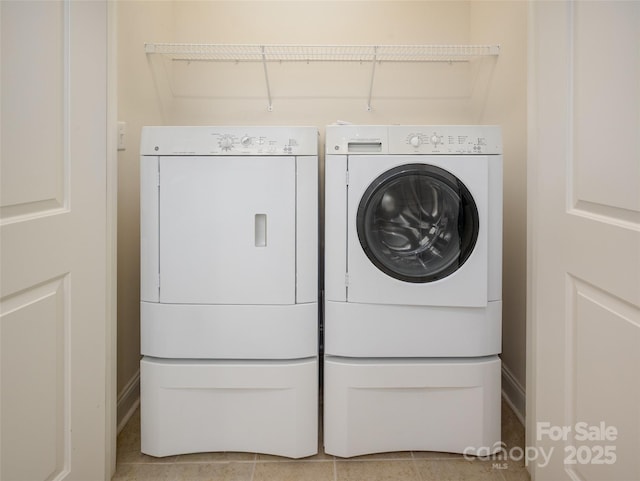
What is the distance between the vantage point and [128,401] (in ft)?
7.13

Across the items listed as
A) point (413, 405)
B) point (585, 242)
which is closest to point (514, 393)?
point (413, 405)

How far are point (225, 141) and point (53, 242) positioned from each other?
69 centimetres

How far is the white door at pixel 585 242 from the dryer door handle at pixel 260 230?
912 millimetres

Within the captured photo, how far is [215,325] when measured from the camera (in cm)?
182

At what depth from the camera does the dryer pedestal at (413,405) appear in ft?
6.00

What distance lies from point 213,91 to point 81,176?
1369 millimetres

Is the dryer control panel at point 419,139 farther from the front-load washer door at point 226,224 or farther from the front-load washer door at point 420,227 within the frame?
the front-load washer door at point 226,224

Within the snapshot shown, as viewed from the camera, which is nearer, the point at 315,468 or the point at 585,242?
the point at 585,242

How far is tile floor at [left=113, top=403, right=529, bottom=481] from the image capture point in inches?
69.6

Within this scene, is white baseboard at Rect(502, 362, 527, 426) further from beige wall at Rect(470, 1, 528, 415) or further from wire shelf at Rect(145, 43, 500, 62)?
wire shelf at Rect(145, 43, 500, 62)

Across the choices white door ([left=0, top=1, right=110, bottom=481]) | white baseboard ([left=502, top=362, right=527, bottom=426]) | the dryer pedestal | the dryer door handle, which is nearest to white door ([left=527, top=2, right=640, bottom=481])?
the dryer pedestal

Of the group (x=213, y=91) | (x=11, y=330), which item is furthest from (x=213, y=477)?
(x=213, y=91)

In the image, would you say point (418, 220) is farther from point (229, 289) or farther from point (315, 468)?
point (315, 468)

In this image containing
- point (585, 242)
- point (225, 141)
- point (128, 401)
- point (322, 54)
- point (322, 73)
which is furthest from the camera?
point (322, 73)
